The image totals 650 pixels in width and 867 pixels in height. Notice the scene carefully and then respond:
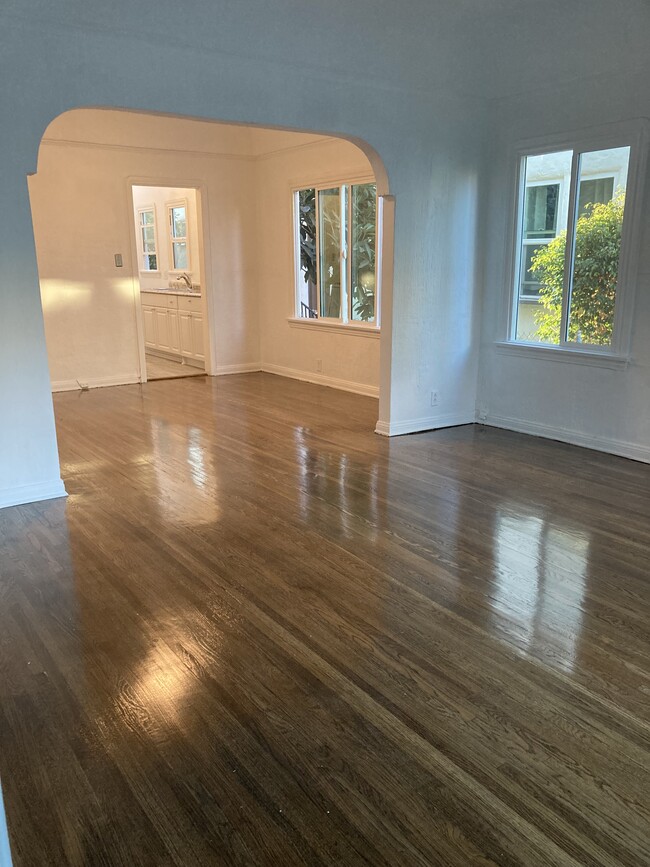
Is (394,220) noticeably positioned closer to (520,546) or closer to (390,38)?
(390,38)

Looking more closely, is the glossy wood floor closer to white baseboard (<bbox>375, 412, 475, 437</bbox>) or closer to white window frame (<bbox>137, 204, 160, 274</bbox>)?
white baseboard (<bbox>375, 412, 475, 437</bbox>)

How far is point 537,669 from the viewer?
2.49m

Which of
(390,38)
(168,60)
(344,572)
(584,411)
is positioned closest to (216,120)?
(168,60)

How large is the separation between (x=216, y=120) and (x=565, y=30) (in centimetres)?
272

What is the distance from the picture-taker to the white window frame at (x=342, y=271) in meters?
7.28

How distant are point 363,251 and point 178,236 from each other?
14.2ft

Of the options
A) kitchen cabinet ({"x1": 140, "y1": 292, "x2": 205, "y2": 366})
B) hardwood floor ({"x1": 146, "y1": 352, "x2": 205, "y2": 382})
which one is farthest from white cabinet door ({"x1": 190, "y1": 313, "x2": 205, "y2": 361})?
hardwood floor ({"x1": 146, "y1": 352, "x2": 205, "y2": 382})

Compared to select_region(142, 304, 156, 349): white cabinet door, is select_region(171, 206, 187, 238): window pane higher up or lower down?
higher up

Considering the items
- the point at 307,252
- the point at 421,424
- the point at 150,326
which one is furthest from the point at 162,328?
the point at 421,424

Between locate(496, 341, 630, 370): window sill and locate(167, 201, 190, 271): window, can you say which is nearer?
locate(496, 341, 630, 370): window sill

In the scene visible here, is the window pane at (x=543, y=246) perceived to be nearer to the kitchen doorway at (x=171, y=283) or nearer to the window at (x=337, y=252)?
the window at (x=337, y=252)

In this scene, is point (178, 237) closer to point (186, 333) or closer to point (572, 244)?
point (186, 333)

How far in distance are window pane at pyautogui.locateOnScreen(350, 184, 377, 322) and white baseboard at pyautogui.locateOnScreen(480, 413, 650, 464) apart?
2.09 meters

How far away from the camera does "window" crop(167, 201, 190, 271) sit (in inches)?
407
